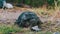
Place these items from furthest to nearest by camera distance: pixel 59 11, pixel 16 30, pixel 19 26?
pixel 59 11, pixel 19 26, pixel 16 30

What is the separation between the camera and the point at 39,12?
7219mm

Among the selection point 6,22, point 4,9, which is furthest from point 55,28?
point 4,9

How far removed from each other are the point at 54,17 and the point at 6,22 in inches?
54.7

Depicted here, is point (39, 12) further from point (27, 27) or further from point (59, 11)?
point (27, 27)

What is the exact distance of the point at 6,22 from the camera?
6086 mm

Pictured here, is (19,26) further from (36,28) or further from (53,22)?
(53,22)

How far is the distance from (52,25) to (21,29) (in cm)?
91

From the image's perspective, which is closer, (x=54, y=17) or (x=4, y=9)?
(x=54, y=17)

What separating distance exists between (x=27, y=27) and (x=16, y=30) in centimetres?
42

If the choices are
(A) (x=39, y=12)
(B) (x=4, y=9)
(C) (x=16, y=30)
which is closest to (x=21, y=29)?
(C) (x=16, y=30)

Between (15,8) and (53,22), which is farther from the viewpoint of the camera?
(15,8)

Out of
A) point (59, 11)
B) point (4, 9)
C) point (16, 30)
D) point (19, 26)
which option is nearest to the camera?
point (16, 30)

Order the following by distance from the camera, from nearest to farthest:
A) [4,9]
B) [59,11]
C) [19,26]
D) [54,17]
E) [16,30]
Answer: [16,30] < [19,26] < [54,17] < [59,11] < [4,9]

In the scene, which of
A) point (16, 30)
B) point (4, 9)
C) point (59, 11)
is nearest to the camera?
point (16, 30)
